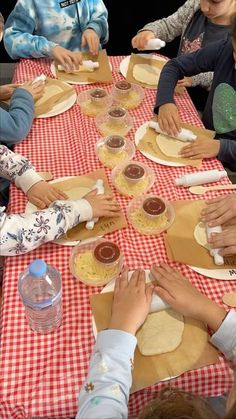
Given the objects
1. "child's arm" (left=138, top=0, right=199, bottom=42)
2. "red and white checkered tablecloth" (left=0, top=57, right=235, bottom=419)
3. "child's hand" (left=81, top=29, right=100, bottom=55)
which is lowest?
"red and white checkered tablecloth" (left=0, top=57, right=235, bottom=419)

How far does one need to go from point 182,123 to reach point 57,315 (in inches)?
37.4

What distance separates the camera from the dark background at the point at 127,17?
9.98ft

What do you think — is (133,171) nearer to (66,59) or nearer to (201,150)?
(201,150)

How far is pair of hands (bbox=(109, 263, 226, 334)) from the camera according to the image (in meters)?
0.99

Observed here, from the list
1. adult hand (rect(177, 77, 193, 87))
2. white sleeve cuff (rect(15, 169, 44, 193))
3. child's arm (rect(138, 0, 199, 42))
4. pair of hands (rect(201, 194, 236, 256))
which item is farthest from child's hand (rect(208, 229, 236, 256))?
child's arm (rect(138, 0, 199, 42))

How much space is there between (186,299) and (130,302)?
0.47ft

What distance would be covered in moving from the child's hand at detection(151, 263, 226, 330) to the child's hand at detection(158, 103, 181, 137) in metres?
0.65

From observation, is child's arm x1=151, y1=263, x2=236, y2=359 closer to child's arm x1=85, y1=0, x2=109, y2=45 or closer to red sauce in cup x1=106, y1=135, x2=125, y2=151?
red sauce in cup x1=106, y1=135, x2=125, y2=151

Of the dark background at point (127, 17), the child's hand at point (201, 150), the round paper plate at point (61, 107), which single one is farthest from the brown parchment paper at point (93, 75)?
the dark background at point (127, 17)

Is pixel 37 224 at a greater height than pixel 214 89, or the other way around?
pixel 214 89

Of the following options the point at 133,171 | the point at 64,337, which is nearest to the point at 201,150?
the point at 133,171

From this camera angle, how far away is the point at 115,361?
3.01 ft

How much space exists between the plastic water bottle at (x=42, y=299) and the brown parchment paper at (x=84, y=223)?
0.20 meters

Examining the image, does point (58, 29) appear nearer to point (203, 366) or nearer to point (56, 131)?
Answer: point (56, 131)
